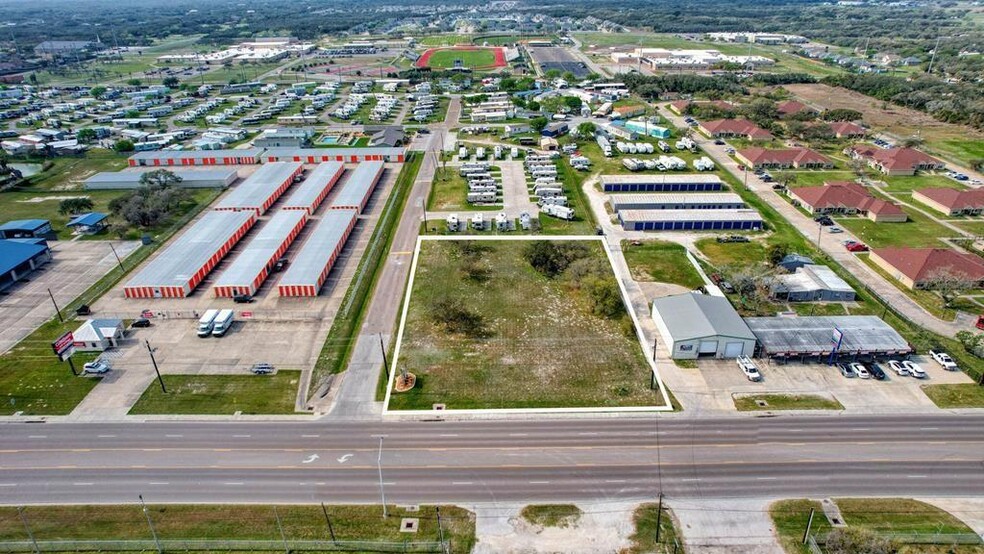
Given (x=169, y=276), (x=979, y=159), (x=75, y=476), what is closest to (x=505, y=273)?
(x=169, y=276)

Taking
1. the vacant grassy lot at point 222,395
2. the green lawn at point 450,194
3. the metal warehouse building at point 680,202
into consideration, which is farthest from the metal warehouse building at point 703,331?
the green lawn at point 450,194

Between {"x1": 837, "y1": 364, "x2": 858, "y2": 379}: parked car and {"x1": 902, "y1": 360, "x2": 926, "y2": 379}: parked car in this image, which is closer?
{"x1": 902, "y1": 360, "x2": 926, "y2": 379}: parked car

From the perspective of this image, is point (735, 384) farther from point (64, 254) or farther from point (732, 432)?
point (64, 254)

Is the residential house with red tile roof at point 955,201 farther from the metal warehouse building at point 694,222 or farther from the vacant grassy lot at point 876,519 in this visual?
the vacant grassy lot at point 876,519

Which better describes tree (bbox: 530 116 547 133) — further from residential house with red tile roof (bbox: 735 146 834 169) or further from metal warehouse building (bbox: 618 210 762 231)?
metal warehouse building (bbox: 618 210 762 231)

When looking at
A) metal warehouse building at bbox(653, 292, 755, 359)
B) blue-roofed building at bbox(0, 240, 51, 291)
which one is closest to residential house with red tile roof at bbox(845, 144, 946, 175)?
metal warehouse building at bbox(653, 292, 755, 359)
